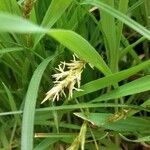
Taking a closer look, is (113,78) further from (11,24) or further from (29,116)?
(11,24)

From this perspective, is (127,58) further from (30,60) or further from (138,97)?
(30,60)

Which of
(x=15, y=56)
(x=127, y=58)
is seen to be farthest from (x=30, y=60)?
(x=127, y=58)

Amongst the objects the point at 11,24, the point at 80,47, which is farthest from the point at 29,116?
the point at 11,24

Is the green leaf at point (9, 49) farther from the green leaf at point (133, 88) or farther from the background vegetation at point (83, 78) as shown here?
the green leaf at point (133, 88)

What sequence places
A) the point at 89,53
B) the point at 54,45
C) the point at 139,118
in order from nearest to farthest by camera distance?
the point at 89,53 < the point at 139,118 < the point at 54,45

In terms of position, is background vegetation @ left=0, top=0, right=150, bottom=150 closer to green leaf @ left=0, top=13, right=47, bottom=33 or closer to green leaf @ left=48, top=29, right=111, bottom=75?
green leaf @ left=48, top=29, right=111, bottom=75

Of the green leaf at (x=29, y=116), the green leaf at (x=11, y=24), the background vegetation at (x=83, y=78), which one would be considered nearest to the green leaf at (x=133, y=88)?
the background vegetation at (x=83, y=78)

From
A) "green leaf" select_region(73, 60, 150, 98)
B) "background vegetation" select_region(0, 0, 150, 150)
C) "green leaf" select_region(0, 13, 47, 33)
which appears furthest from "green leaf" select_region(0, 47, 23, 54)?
"green leaf" select_region(0, 13, 47, 33)
